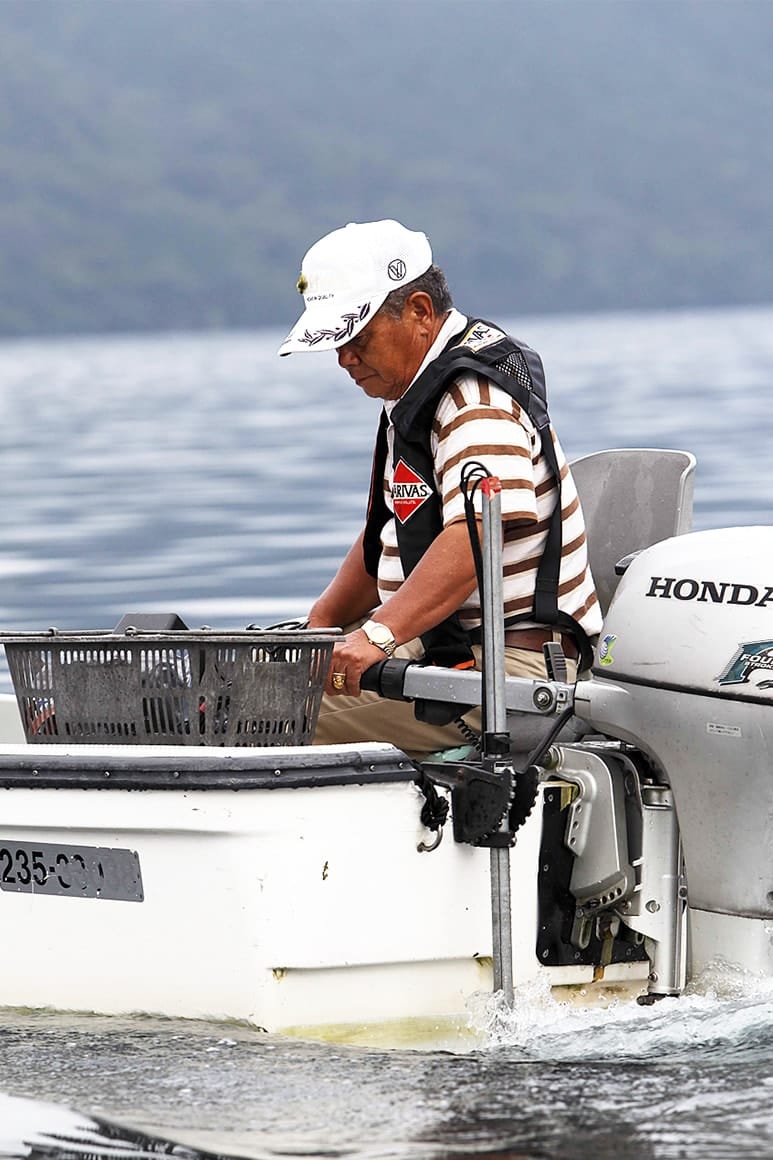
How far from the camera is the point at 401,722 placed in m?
5.02

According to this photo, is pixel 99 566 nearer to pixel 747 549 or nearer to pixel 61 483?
pixel 61 483

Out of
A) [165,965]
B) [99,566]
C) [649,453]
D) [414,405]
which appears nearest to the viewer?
[165,965]

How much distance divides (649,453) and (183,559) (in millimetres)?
10691

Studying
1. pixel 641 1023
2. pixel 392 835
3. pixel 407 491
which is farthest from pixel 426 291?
pixel 641 1023

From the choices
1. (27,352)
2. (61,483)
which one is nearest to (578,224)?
(27,352)

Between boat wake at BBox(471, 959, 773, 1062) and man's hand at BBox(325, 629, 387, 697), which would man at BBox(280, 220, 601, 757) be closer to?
man's hand at BBox(325, 629, 387, 697)

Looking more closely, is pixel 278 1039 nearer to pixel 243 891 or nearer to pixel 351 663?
pixel 243 891

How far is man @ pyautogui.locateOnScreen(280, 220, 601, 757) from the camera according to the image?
4.78 m

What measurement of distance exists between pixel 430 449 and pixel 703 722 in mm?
960

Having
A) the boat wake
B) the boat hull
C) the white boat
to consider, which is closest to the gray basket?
the white boat

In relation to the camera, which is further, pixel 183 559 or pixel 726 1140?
pixel 183 559

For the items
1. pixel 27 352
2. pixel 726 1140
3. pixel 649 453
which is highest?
pixel 27 352

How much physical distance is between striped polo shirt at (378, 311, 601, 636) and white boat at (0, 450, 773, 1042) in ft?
0.90

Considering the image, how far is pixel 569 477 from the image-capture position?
200 inches
